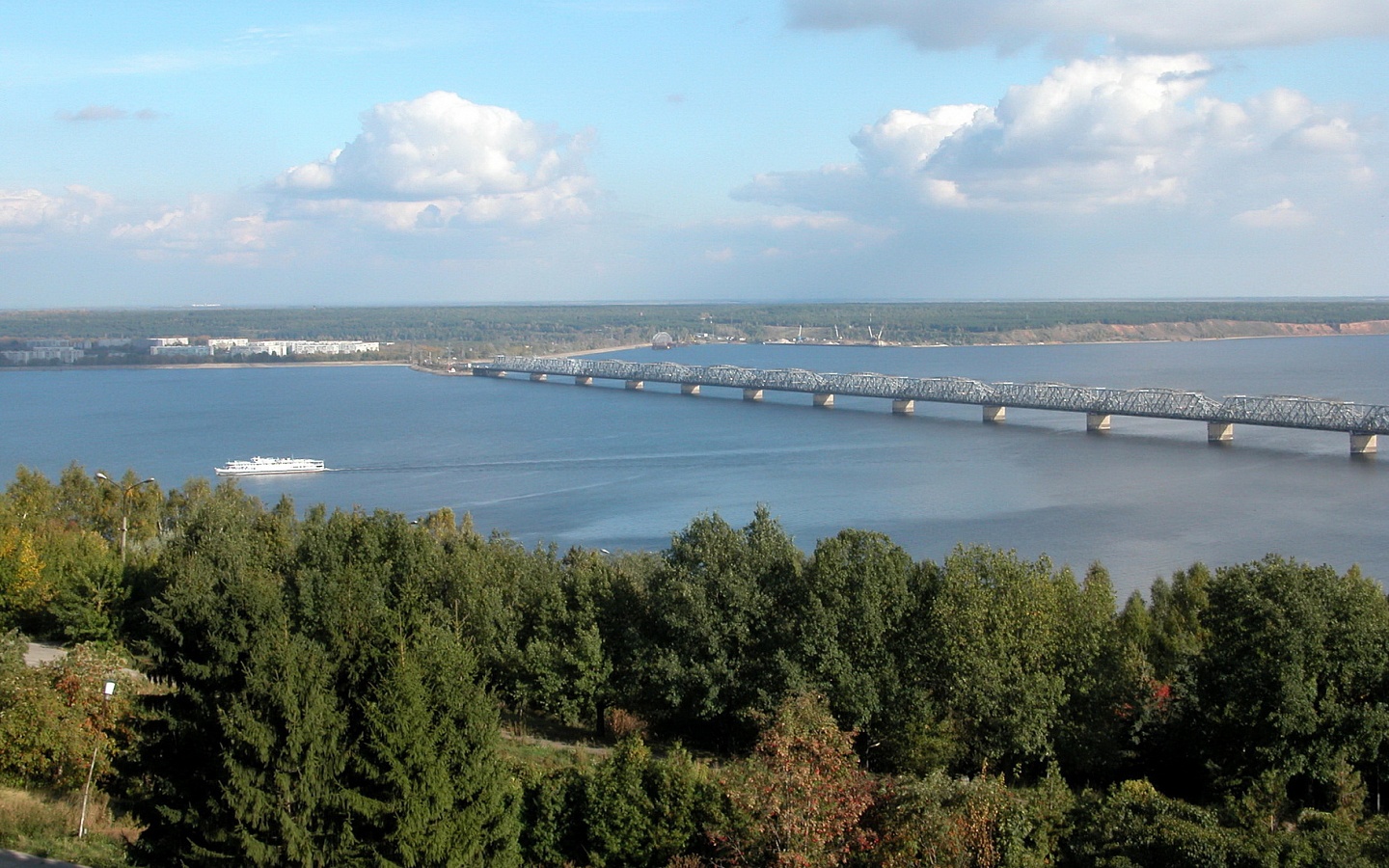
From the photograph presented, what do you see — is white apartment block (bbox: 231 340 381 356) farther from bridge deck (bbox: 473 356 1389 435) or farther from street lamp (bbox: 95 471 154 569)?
street lamp (bbox: 95 471 154 569)

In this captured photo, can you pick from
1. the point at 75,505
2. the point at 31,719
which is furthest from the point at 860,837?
the point at 75,505

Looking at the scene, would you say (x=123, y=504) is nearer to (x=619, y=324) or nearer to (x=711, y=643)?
(x=711, y=643)

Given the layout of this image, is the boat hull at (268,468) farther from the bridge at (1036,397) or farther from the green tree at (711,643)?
the green tree at (711,643)

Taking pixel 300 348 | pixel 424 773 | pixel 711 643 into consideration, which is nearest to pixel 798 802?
pixel 424 773

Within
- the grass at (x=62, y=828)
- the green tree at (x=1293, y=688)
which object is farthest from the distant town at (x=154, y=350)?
the green tree at (x=1293, y=688)

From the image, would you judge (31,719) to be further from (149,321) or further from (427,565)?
(149,321)

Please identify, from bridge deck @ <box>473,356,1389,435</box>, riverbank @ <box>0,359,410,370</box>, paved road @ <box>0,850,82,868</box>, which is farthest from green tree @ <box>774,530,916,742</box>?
riverbank @ <box>0,359,410,370</box>
